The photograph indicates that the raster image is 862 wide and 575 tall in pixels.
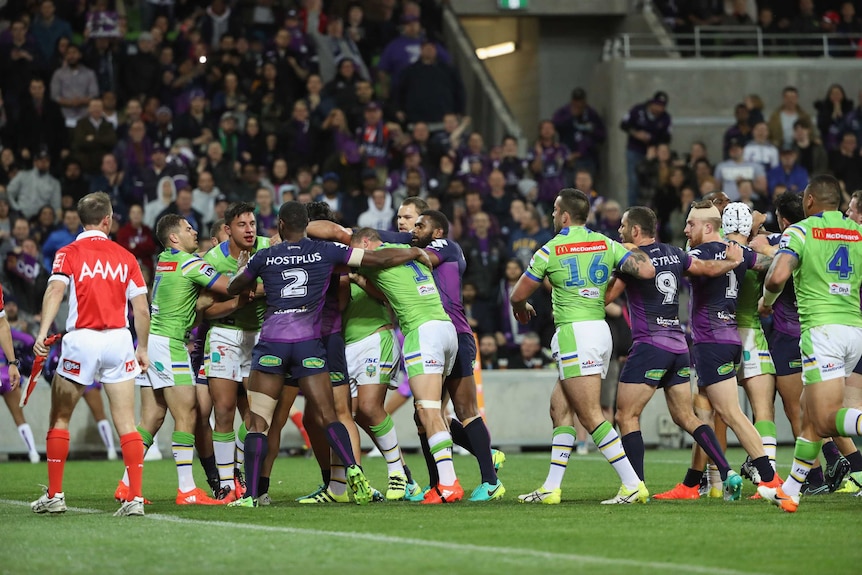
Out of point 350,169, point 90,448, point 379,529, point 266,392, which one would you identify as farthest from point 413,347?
point 350,169

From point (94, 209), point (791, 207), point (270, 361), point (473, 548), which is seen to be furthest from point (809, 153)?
point (473, 548)

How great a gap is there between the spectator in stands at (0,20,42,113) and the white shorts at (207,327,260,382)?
38.1ft

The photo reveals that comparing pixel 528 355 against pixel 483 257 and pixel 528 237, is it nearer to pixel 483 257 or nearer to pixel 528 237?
pixel 483 257

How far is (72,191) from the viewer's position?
21047mm

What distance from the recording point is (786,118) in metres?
24.4

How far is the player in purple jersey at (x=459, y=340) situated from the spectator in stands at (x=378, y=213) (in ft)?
27.1

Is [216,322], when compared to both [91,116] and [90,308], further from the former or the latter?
[91,116]

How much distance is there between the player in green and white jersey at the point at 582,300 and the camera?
11.0 m

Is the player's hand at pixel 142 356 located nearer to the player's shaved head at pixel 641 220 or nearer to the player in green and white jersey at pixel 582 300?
the player in green and white jersey at pixel 582 300

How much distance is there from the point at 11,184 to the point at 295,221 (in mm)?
11467

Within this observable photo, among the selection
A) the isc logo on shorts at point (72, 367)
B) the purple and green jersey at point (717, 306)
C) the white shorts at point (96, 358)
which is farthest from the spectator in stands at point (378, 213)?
the isc logo on shorts at point (72, 367)

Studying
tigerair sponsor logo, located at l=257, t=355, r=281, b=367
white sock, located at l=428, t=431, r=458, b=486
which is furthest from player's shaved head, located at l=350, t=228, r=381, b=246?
white sock, located at l=428, t=431, r=458, b=486

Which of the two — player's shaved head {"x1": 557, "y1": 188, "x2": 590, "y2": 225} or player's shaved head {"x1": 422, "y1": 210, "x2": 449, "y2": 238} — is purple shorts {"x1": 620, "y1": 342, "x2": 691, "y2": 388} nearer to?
player's shaved head {"x1": 557, "y1": 188, "x2": 590, "y2": 225}

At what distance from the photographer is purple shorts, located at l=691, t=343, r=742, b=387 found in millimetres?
11758
